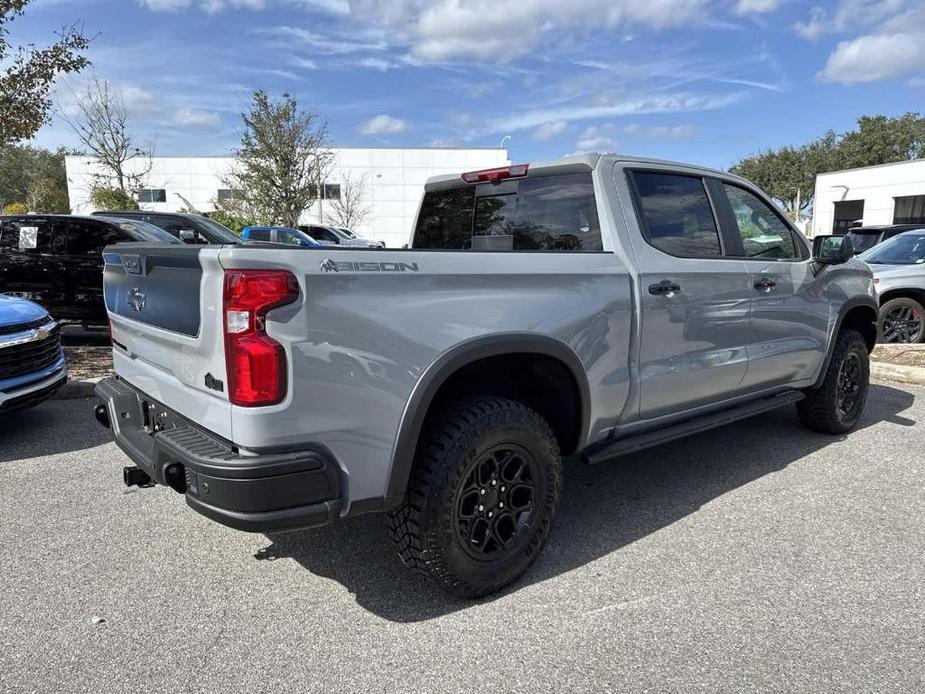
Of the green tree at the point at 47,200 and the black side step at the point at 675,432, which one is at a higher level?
the green tree at the point at 47,200

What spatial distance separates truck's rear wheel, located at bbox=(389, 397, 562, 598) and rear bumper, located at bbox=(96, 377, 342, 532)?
408 millimetres

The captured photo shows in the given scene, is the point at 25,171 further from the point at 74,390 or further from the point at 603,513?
the point at 603,513

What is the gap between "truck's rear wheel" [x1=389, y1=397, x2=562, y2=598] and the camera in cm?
258

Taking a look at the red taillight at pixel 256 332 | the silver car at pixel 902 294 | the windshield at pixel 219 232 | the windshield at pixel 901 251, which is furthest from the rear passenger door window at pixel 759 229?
the windshield at pixel 219 232

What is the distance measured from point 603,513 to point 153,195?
4585cm

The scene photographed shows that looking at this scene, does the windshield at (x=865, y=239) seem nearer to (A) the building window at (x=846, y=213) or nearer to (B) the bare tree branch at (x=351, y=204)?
(A) the building window at (x=846, y=213)

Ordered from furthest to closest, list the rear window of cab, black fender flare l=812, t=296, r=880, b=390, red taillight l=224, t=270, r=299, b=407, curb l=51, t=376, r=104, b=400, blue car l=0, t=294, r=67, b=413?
curb l=51, t=376, r=104, b=400 → black fender flare l=812, t=296, r=880, b=390 → blue car l=0, t=294, r=67, b=413 → the rear window of cab → red taillight l=224, t=270, r=299, b=407

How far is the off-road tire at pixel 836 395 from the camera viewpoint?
485cm

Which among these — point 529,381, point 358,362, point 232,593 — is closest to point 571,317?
point 529,381

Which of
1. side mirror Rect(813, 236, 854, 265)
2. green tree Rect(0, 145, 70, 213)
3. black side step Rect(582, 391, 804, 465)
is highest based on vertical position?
green tree Rect(0, 145, 70, 213)

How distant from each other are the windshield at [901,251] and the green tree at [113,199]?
29050 mm

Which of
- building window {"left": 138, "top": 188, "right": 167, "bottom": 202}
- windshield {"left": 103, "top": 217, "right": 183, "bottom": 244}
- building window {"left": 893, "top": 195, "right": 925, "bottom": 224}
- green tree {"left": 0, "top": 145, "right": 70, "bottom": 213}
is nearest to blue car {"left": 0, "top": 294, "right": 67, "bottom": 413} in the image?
windshield {"left": 103, "top": 217, "right": 183, "bottom": 244}

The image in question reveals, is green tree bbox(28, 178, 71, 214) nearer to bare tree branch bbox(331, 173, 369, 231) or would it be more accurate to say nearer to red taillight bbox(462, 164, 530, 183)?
bare tree branch bbox(331, 173, 369, 231)

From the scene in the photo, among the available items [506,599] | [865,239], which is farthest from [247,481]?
[865,239]
